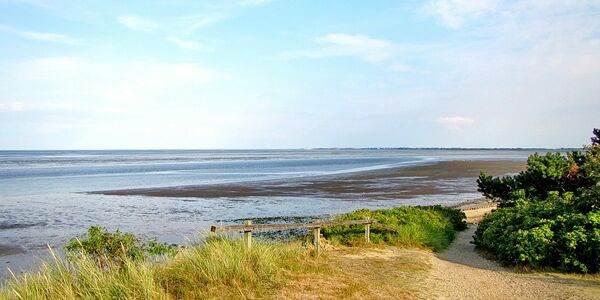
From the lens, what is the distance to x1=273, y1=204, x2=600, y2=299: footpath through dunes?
9633 mm

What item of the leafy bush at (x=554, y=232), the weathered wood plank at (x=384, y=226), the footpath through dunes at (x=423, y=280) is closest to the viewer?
the footpath through dunes at (x=423, y=280)

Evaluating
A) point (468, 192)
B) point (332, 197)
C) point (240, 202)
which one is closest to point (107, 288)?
point (240, 202)

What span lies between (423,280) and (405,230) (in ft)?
15.6

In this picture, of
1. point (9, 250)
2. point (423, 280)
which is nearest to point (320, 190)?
point (9, 250)

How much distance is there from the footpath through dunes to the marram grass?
67cm

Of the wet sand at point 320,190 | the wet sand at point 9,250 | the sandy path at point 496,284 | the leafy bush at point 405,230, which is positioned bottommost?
the wet sand at point 9,250

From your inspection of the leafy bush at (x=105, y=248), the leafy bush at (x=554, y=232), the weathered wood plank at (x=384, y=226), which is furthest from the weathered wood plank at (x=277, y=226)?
the leafy bush at (x=554, y=232)

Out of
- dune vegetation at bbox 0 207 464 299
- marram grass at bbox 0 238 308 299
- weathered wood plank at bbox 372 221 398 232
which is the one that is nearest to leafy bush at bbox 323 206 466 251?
weathered wood plank at bbox 372 221 398 232

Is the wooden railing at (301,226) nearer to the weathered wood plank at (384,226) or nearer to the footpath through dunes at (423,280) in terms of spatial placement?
the weathered wood plank at (384,226)

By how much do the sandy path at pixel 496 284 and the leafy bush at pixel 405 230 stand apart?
230 centimetres

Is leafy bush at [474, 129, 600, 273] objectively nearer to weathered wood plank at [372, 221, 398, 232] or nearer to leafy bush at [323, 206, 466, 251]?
leafy bush at [323, 206, 466, 251]

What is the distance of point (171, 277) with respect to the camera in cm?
938

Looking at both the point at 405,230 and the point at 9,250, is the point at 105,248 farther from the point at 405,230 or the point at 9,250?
the point at 9,250

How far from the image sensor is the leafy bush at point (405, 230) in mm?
15234
